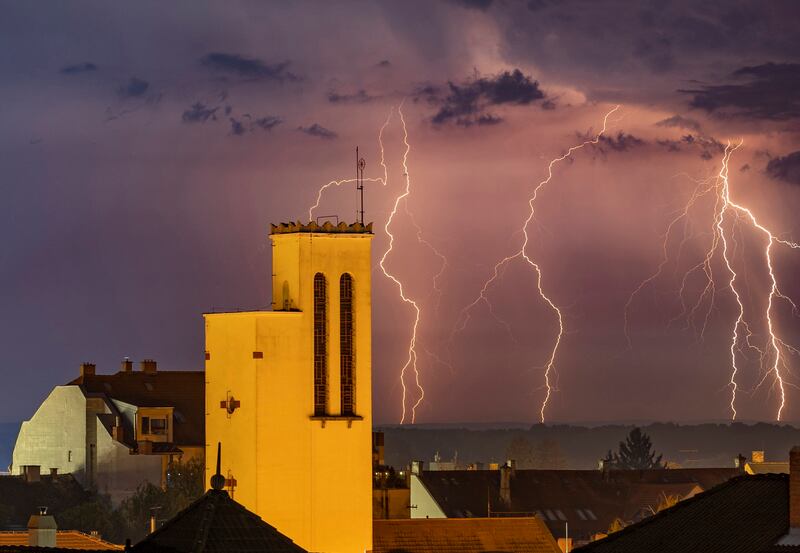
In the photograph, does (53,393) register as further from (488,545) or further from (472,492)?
(488,545)

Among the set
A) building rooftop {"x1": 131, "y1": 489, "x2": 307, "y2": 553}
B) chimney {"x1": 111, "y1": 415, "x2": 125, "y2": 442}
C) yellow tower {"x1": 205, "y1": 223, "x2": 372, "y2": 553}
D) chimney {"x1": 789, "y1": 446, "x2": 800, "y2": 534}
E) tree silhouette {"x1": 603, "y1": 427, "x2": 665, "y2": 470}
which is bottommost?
building rooftop {"x1": 131, "y1": 489, "x2": 307, "y2": 553}

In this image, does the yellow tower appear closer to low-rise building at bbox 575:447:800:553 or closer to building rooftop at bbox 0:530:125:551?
building rooftop at bbox 0:530:125:551

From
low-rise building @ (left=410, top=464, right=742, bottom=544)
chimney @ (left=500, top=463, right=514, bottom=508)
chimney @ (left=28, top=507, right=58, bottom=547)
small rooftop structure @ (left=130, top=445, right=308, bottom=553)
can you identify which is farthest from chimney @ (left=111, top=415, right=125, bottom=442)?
small rooftop structure @ (left=130, top=445, right=308, bottom=553)

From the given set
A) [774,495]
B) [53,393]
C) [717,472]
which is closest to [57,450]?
[53,393]

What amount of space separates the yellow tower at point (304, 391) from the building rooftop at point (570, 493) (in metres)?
37.0

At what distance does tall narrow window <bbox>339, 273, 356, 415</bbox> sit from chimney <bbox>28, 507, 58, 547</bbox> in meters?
6.38

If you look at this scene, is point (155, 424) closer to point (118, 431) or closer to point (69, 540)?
point (118, 431)

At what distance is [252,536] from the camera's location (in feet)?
96.3

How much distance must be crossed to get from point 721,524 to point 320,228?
15.6 meters

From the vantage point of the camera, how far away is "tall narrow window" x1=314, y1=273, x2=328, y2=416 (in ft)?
160

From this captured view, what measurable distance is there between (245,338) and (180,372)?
48.0 metres

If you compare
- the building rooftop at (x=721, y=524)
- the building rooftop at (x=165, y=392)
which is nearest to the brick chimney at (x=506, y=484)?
the building rooftop at (x=165, y=392)

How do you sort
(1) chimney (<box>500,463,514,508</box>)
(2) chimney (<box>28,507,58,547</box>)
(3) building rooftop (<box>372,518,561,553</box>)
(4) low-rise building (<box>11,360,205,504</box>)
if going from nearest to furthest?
(2) chimney (<box>28,507,58,547</box>) → (3) building rooftop (<box>372,518,561,553</box>) → (4) low-rise building (<box>11,360,205,504</box>) → (1) chimney (<box>500,463,514,508</box>)

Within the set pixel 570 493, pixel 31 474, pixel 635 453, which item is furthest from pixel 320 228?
pixel 635 453
